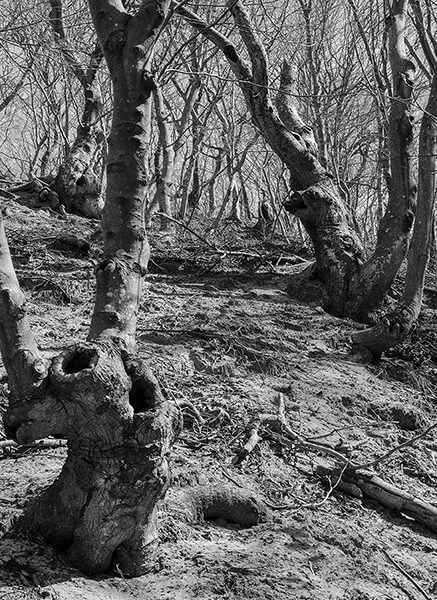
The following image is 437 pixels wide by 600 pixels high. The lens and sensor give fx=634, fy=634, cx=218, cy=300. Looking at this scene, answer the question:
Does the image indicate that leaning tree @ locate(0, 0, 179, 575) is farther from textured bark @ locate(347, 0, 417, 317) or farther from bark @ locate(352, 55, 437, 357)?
textured bark @ locate(347, 0, 417, 317)

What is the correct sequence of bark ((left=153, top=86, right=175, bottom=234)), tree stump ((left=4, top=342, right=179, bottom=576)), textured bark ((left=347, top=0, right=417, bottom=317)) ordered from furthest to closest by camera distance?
bark ((left=153, top=86, right=175, bottom=234)) → textured bark ((left=347, top=0, right=417, bottom=317)) → tree stump ((left=4, top=342, right=179, bottom=576))

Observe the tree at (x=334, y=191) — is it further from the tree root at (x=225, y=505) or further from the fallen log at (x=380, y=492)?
the tree root at (x=225, y=505)

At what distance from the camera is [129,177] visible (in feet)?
8.43

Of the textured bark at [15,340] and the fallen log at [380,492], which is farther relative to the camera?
the fallen log at [380,492]

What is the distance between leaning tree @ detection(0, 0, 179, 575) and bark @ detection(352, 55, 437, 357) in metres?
2.91

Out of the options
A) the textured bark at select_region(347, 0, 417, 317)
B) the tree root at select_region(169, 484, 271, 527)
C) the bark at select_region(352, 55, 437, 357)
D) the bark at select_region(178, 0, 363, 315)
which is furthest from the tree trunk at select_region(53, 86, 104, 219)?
the tree root at select_region(169, 484, 271, 527)

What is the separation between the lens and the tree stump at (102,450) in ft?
6.45

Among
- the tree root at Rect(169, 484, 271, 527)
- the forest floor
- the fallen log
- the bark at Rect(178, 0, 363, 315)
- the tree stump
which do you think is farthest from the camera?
the bark at Rect(178, 0, 363, 315)

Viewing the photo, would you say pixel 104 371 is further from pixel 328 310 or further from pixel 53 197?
pixel 53 197

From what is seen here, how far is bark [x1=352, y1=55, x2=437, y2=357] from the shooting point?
4766mm

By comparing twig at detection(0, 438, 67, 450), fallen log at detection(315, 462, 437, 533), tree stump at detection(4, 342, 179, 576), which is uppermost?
tree stump at detection(4, 342, 179, 576)

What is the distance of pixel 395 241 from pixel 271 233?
386 cm

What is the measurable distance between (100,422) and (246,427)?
157 cm

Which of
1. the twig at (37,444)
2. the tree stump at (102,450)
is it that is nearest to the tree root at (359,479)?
the twig at (37,444)
